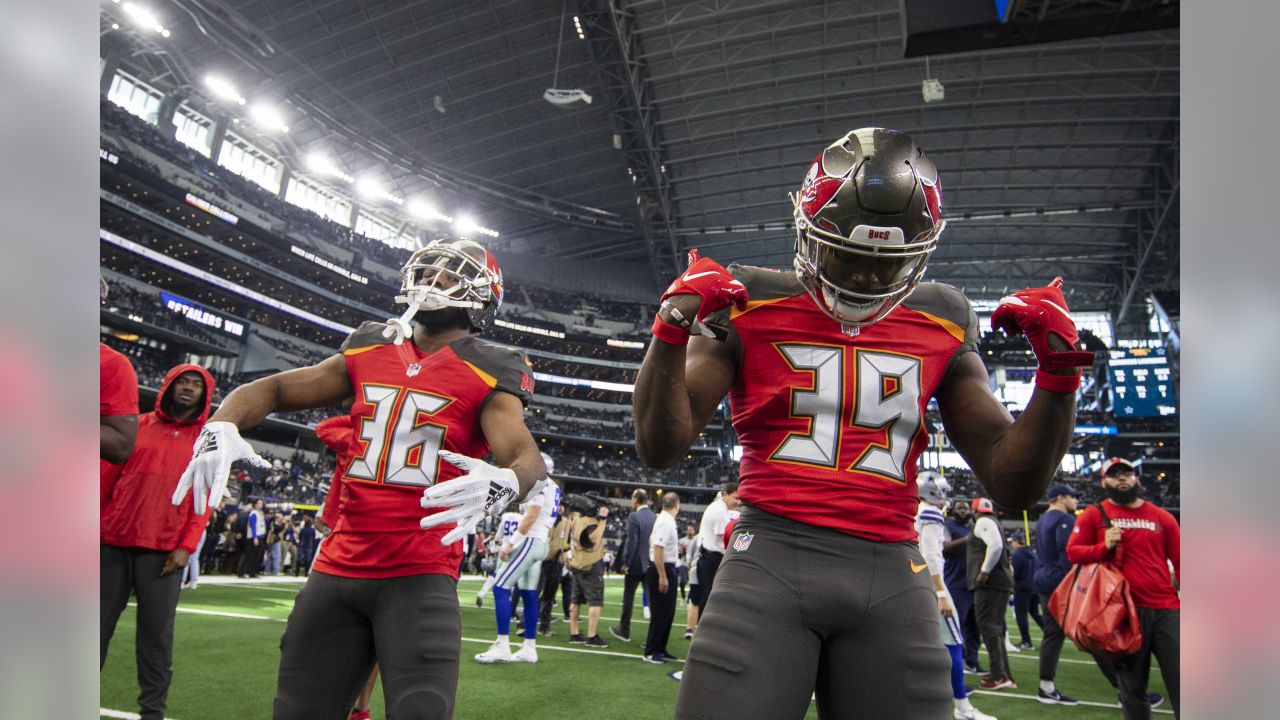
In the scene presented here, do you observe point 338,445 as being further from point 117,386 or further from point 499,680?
point 499,680

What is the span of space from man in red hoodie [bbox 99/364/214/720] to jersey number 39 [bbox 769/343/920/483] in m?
3.66

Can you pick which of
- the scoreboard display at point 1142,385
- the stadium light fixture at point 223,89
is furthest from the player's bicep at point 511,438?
the scoreboard display at point 1142,385

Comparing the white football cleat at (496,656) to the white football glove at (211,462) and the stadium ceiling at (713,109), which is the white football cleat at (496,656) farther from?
the stadium ceiling at (713,109)

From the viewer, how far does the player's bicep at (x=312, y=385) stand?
10.4ft

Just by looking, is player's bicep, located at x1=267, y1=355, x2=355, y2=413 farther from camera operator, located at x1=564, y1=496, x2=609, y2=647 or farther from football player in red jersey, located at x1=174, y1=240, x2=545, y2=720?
camera operator, located at x1=564, y1=496, x2=609, y2=647

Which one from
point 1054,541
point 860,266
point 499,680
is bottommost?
point 499,680

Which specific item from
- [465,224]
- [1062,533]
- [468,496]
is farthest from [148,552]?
[465,224]

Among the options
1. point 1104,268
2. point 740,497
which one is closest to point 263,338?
point 1104,268

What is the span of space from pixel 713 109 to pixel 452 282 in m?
26.1

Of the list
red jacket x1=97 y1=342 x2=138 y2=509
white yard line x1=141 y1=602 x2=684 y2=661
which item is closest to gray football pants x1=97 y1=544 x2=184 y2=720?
red jacket x1=97 y1=342 x2=138 y2=509

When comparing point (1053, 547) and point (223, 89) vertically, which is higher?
point (223, 89)

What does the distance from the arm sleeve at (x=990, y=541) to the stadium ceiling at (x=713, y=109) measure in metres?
18.0

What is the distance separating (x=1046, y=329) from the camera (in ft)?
6.67

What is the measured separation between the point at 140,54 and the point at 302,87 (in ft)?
21.9
